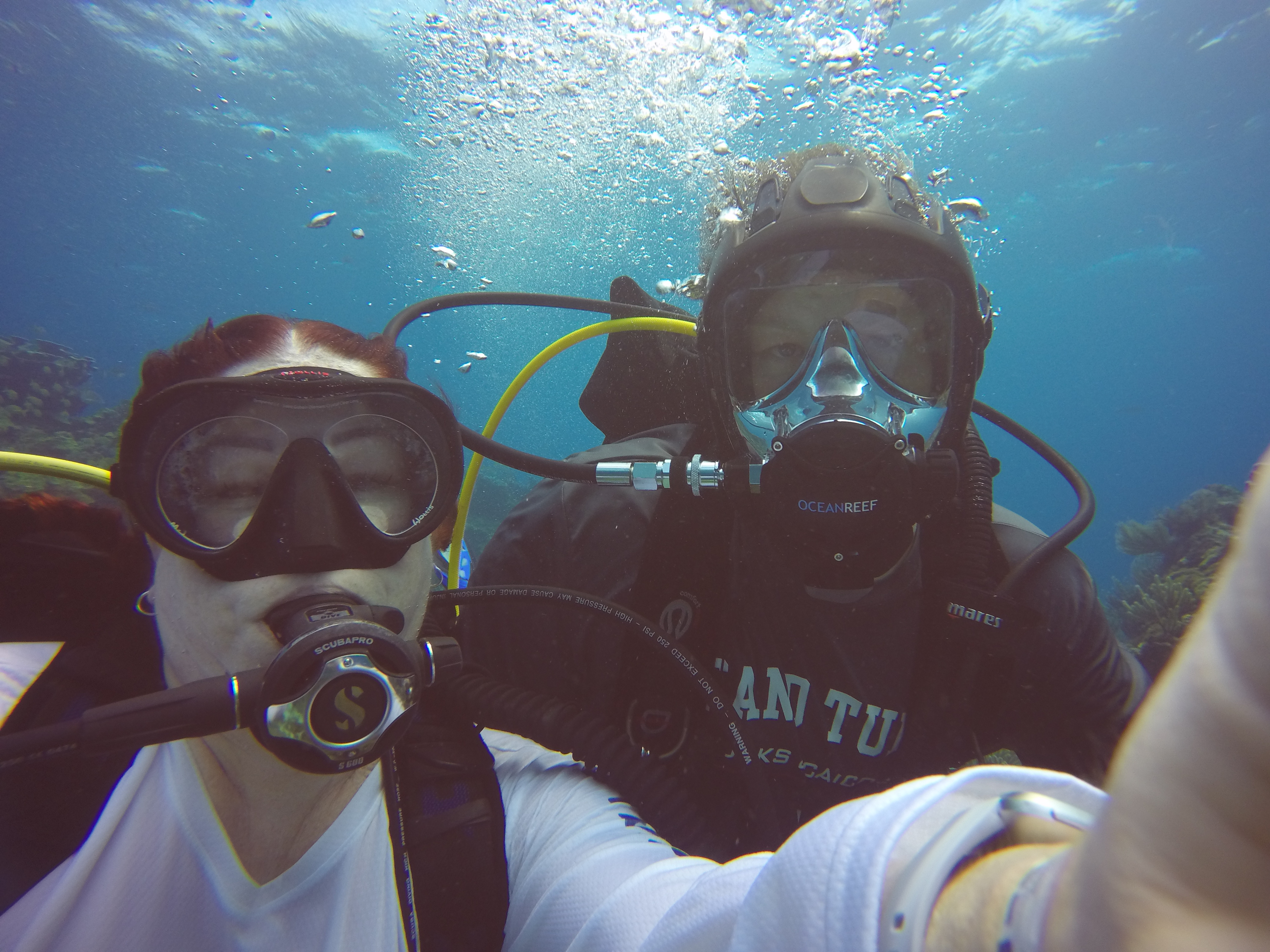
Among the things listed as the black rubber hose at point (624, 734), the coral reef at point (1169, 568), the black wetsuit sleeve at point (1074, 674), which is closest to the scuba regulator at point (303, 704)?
the black rubber hose at point (624, 734)

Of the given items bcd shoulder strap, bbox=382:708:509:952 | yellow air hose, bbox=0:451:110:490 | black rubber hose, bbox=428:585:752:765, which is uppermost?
yellow air hose, bbox=0:451:110:490

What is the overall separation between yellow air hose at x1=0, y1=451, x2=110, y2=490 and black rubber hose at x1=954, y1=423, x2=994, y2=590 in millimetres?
3225

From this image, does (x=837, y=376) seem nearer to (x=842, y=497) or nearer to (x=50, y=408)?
(x=842, y=497)

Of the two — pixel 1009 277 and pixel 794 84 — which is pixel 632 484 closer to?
pixel 794 84

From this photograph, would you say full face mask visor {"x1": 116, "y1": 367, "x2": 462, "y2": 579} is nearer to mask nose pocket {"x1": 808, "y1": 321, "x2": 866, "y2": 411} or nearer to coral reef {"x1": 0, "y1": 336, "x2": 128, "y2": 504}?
mask nose pocket {"x1": 808, "y1": 321, "x2": 866, "y2": 411}

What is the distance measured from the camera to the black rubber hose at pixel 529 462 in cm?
241

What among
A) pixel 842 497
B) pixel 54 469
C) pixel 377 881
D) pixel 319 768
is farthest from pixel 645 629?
pixel 54 469

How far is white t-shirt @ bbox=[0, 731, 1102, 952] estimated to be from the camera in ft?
2.46

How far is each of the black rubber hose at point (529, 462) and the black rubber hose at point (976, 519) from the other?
1.62 meters

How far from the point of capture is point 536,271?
35156 millimetres

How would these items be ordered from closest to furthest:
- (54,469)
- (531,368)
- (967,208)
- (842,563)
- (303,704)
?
(303,704), (54,469), (842,563), (531,368), (967,208)

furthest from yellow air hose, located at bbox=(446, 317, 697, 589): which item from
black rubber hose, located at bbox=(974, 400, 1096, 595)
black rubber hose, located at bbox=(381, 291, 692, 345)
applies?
black rubber hose, located at bbox=(974, 400, 1096, 595)

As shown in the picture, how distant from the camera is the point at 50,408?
48.7 ft

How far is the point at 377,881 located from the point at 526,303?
3.20 m
